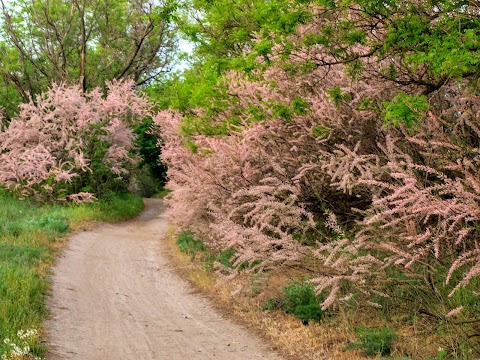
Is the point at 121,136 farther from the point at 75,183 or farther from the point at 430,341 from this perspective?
the point at 430,341

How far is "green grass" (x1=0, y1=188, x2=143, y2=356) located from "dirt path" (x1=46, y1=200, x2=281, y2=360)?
328mm

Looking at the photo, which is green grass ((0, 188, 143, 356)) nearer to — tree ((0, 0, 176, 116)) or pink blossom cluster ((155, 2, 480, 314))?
pink blossom cluster ((155, 2, 480, 314))

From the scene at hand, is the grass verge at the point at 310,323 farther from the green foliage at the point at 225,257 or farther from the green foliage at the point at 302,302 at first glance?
the green foliage at the point at 225,257

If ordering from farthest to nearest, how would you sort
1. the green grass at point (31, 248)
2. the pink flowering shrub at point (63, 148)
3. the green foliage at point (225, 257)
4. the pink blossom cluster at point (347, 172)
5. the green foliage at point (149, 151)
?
the green foliage at point (149, 151)
the pink flowering shrub at point (63, 148)
the green foliage at point (225, 257)
the green grass at point (31, 248)
the pink blossom cluster at point (347, 172)

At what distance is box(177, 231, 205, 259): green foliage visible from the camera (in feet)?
46.6

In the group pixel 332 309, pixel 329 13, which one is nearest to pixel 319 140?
pixel 329 13

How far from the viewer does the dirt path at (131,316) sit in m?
7.00

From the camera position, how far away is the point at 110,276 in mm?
12016

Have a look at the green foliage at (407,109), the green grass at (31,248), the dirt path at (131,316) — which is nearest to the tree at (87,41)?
the green grass at (31,248)

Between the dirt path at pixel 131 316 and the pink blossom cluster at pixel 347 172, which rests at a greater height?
the pink blossom cluster at pixel 347 172

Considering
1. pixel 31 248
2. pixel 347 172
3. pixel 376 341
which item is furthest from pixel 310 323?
pixel 31 248

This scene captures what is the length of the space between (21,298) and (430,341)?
5.78 meters

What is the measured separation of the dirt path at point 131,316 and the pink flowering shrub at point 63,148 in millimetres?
8248

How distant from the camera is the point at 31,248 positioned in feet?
41.5
